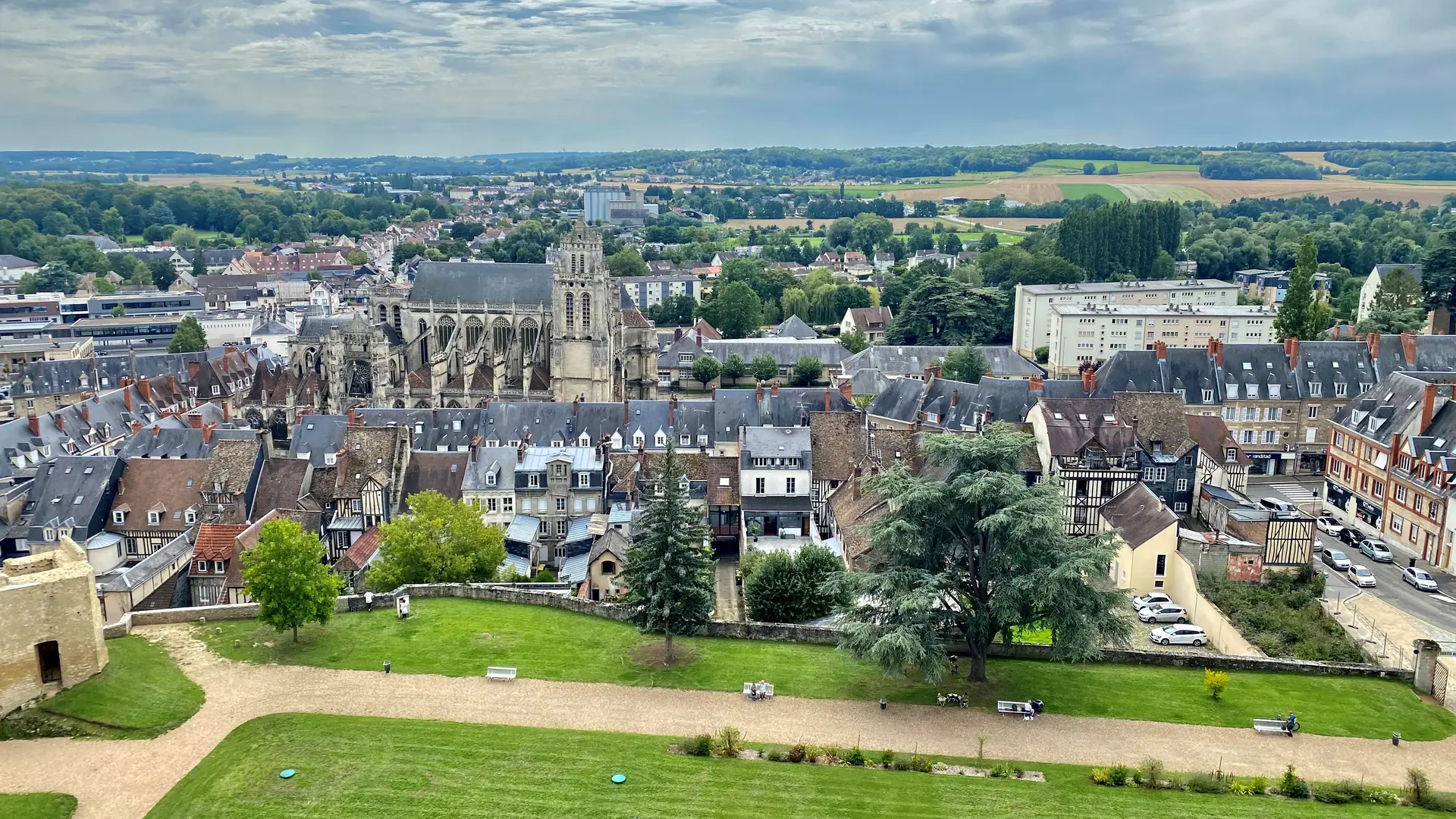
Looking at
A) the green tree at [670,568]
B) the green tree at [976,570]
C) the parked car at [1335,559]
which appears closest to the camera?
the green tree at [976,570]

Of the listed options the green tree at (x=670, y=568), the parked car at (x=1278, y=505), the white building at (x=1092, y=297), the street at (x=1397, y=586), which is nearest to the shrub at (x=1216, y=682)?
the street at (x=1397, y=586)

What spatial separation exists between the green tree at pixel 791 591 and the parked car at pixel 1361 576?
82.1 ft

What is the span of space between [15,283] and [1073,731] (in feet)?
583

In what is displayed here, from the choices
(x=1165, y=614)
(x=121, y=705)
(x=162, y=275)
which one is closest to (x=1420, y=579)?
(x=1165, y=614)

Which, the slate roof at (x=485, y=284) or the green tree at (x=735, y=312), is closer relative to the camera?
the slate roof at (x=485, y=284)

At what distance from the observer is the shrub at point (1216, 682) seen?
3484 centimetres

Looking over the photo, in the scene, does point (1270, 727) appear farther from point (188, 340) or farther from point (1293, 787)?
point (188, 340)

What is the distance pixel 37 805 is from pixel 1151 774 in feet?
103

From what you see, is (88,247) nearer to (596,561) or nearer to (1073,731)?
(596,561)

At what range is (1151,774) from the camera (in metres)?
30.3

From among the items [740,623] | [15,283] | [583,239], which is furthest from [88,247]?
[740,623]

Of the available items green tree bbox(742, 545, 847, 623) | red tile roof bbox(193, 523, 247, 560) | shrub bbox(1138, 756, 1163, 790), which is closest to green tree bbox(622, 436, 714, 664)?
green tree bbox(742, 545, 847, 623)

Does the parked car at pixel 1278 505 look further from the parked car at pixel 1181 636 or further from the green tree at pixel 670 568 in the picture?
the green tree at pixel 670 568

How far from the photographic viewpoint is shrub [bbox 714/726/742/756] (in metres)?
31.8
